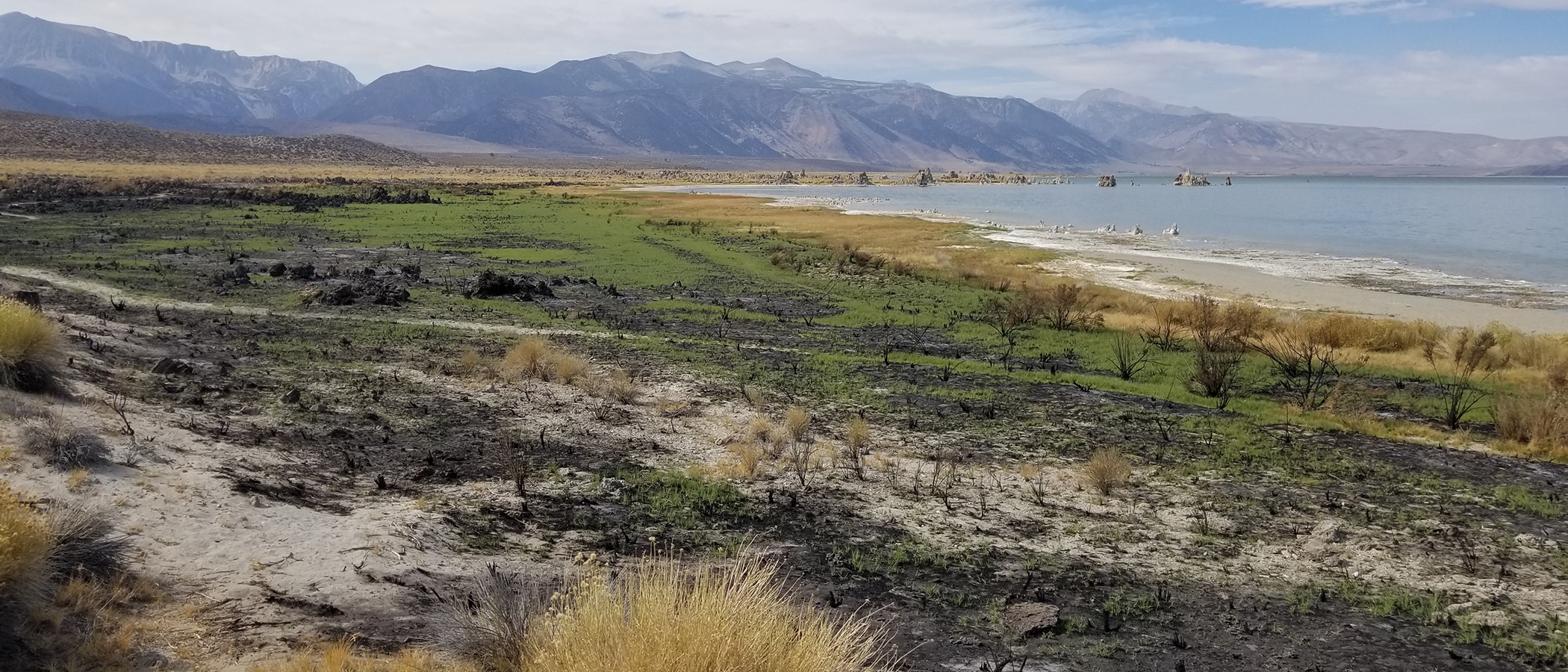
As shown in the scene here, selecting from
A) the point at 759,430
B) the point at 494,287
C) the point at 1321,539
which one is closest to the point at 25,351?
the point at 759,430

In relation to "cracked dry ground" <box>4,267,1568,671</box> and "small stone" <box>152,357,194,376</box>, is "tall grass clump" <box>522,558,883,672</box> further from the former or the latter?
"small stone" <box>152,357,194,376</box>

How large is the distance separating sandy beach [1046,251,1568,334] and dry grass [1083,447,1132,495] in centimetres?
2032

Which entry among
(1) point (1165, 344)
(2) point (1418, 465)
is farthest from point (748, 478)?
(1) point (1165, 344)

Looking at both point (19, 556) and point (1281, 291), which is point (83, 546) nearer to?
point (19, 556)

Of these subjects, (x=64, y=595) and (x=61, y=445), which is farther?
(x=61, y=445)

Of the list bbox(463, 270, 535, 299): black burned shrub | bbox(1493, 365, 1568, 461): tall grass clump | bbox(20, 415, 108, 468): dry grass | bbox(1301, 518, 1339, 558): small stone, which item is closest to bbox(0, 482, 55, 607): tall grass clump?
bbox(20, 415, 108, 468): dry grass

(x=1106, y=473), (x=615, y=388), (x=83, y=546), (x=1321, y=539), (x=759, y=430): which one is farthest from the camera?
(x=615, y=388)

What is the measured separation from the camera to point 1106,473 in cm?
1055

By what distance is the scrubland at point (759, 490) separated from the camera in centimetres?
605

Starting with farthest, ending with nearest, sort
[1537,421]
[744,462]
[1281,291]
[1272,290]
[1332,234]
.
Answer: [1332,234]
[1272,290]
[1281,291]
[1537,421]
[744,462]

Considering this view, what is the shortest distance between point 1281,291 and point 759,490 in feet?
94.0

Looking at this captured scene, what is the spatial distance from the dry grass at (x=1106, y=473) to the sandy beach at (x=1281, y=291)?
2032cm

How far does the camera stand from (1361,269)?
38906 millimetres

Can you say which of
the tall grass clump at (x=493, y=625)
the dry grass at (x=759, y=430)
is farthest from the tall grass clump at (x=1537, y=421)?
the tall grass clump at (x=493, y=625)
